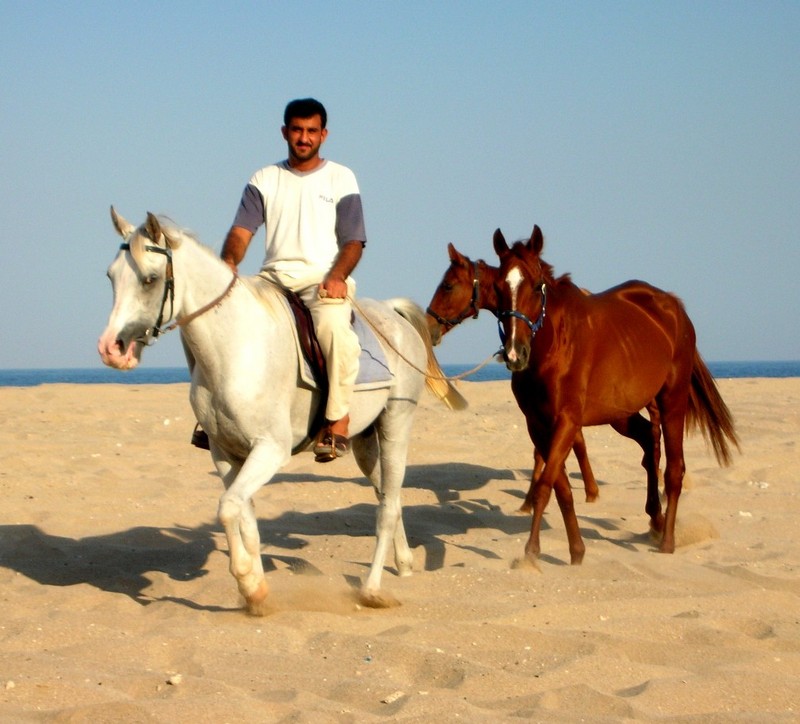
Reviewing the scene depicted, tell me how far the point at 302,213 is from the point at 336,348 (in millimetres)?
800

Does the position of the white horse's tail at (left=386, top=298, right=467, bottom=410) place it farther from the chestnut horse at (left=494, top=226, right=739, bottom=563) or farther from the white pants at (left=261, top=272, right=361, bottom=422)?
the white pants at (left=261, top=272, right=361, bottom=422)

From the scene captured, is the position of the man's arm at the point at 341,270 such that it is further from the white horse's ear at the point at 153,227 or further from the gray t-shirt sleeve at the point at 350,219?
the white horse's ear at the point at 153,227

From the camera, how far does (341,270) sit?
6219mm

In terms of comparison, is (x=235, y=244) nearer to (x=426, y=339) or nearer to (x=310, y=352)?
(x=310, y=352)

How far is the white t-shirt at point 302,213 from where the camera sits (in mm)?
6297

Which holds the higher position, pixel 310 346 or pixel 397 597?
pixel 310 346

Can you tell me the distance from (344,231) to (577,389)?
2165mm

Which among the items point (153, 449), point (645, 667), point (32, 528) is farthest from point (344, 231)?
point (153, 449)

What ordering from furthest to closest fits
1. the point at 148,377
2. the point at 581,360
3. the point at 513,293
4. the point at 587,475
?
the point at 148,377
the point at 587,475
the point at 581,360
the point at 513,293

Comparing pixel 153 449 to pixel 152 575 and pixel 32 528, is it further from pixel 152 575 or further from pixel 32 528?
pixel 152 575

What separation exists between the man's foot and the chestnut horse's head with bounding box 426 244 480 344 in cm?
228

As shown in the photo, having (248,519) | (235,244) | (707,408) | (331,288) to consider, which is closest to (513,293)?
(331,288)

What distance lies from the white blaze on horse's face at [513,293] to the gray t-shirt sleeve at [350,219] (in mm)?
1293

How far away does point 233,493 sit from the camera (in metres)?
5.50
